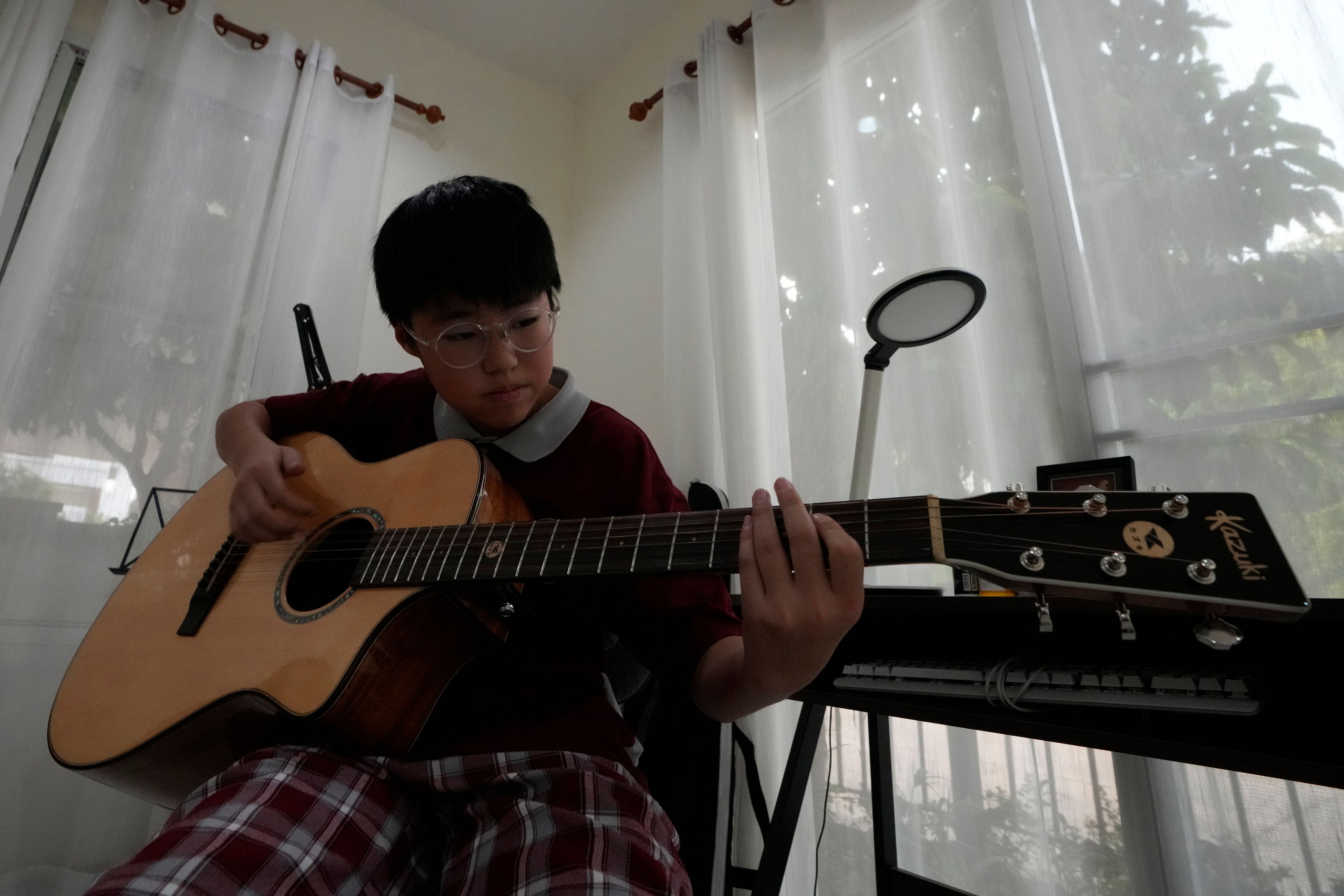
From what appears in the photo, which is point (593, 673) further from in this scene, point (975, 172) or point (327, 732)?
point (975, 172)

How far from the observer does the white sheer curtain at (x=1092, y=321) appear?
97 centimetres

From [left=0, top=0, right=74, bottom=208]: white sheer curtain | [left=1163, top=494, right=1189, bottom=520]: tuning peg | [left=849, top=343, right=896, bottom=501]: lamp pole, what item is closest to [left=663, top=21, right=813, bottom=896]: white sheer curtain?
[left=849, top=343, right=896, bottom=501]: lamp pole

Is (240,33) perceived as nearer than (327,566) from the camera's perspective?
No

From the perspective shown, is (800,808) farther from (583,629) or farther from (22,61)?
(22,61)

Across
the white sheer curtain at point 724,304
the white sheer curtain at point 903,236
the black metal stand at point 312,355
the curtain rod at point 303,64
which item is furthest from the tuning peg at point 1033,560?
the curtain rod at point 303,64

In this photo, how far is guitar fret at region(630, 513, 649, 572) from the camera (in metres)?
0.68

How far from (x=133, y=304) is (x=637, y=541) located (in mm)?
1721

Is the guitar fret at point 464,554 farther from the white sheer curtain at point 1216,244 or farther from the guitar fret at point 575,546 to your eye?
the white sheer curtain at point 1216,244

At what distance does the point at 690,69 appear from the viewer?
83.3 inches

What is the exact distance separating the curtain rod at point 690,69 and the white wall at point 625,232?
0.17ft

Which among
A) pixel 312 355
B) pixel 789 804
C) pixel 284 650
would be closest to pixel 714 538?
pixel 284 650

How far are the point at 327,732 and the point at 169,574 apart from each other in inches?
16.5

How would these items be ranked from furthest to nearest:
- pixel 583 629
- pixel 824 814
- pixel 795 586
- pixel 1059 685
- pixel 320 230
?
1. pixel 320 230
2. pixel 824 814
3. pixel 583 629
4. pixel 1059 685
5. pixel 795 586

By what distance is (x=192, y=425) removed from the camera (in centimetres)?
176
